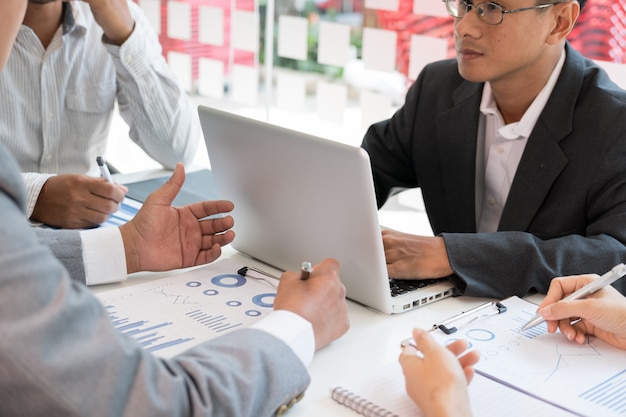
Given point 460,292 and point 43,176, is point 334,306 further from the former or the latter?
point 43,176

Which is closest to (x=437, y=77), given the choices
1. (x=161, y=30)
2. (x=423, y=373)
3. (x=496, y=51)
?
(x=496, y=51)

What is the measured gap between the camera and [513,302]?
1412mm

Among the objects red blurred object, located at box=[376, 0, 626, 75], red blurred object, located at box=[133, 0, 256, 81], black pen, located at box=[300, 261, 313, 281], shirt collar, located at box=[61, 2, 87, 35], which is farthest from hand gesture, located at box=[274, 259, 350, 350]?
red blurred object, located at box=[133, 0, 256, 81]

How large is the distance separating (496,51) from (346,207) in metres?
0.66

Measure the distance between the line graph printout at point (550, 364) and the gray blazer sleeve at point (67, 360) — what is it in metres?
0.39

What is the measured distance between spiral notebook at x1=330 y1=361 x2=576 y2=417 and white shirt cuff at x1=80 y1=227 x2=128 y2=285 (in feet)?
1.82

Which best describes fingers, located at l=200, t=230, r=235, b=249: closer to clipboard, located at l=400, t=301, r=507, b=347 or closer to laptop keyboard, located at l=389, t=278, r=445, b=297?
laptop keyboard, located at l=389, t=278, r=445, b=297

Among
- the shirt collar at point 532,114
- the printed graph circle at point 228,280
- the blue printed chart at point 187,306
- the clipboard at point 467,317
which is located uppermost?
the shirt collar at point 532,114

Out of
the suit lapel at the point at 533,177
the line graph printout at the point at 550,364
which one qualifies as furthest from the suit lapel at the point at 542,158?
the line graph printout at the point at 550,364

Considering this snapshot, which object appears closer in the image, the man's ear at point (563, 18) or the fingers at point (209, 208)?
the fingers at point (209, 208)

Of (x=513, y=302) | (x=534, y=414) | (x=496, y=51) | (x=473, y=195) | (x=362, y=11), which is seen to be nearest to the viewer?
(x=534, y=414)

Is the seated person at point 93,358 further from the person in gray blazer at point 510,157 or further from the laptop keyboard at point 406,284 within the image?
the person in gray blazer at point 510,157

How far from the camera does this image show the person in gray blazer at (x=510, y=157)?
1483mm

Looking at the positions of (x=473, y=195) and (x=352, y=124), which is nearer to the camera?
(x=473, y=195)
